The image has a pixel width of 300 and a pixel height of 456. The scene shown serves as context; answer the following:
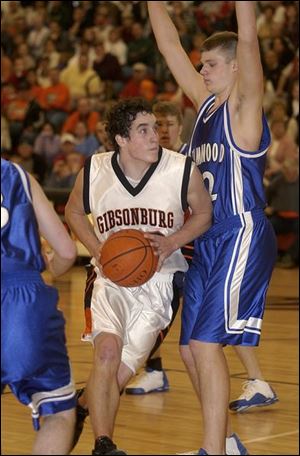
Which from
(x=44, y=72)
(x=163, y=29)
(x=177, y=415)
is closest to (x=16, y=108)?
(x=44, y=72)

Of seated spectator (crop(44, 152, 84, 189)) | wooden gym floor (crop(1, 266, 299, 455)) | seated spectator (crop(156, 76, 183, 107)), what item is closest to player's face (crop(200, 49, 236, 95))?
wooden gym floor (crop(1, 266, 299, 455))

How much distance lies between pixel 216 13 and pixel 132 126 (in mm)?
14057

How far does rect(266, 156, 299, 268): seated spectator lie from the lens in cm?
1573

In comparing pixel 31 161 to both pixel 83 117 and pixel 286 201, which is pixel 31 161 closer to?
pixel 83 117

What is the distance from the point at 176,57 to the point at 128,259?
1.47m

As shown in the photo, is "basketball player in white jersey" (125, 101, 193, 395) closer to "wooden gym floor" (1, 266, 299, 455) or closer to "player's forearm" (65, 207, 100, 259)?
"wooden gym floor" (1, 266, 299, 455)

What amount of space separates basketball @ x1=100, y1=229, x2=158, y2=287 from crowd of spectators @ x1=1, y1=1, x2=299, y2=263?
31.8 ft

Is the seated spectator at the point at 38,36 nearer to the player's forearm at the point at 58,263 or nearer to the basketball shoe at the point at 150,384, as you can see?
the basketball shoe at the point at 150,384

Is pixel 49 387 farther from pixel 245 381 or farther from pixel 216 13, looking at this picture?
pixel 216 13

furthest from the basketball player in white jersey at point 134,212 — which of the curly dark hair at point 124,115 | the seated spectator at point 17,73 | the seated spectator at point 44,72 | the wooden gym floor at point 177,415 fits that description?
the seated spectator at point 17,73

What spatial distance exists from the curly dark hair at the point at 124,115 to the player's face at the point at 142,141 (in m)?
0.03

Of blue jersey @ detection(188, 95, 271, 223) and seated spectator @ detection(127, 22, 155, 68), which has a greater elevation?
blue jersey @ detection(188, 95, 271, 223)

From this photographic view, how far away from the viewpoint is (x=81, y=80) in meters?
19.6

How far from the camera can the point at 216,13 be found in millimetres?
19656
